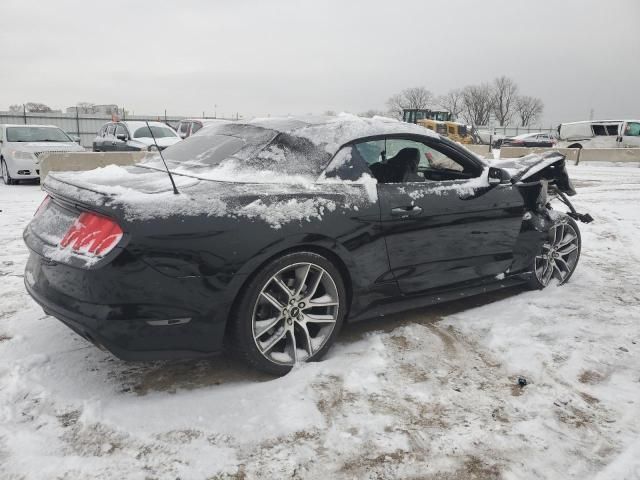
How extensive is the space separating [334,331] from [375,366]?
318 mm

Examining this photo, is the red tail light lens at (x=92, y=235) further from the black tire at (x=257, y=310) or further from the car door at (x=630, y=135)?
the car door at (x=630, y=135)

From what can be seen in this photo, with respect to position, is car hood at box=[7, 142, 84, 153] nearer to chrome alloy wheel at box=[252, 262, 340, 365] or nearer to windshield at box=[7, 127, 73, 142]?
windshield at box=[7, 127, 73, 142]

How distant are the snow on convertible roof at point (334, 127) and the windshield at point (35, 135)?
37.1 ft

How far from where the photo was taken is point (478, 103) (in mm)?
85125

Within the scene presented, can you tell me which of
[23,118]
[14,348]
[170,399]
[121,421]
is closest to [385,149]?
[170,399]

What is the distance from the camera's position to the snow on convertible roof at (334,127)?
3242mm

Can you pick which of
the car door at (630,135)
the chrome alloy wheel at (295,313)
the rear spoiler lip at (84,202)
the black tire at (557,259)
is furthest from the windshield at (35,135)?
the car door at (630,135)

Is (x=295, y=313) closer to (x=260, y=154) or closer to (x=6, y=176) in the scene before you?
(x=260, y=154)

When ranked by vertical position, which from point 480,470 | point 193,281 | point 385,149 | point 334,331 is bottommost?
point 480,470

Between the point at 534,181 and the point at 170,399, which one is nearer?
the point at 170,399

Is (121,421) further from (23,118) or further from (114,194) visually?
(23,118)

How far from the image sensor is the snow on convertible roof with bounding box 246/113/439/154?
128 inches

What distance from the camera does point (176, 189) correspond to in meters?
2.64

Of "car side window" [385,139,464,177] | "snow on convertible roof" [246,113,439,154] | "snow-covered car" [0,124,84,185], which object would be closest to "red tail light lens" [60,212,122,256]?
"snow on convertible roof" [246,113,439,154]
